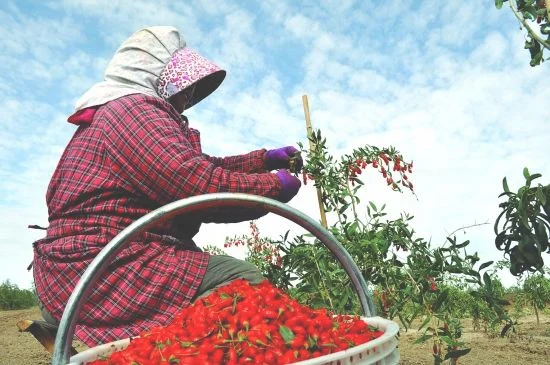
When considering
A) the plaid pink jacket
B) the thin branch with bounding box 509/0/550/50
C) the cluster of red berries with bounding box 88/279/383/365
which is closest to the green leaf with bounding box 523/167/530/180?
the thin branch with bounding box 509/0/550/50

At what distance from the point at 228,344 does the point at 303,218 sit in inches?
18.1

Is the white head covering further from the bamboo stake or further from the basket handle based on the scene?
the basket handle

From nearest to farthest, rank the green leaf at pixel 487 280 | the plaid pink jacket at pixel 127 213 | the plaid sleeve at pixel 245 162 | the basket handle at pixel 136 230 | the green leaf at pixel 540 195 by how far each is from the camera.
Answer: the basket handle at pixel 136 230
the plaid pink jacket at pixel 127 213
the green leaf at pixel 487 280
the plaid sleeve at pixel 245 162
the green leaf at pixel 540 195

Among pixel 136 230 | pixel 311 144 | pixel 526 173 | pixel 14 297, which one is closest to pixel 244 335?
pixel 136 230

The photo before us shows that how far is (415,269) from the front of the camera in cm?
251

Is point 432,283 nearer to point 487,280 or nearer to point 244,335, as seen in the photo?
A: point 487,280

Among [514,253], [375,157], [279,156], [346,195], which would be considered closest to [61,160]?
[279,156]

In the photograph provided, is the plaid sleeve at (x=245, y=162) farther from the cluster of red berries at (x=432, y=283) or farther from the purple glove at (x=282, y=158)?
the cluster of red berries at (x=432, y=283)

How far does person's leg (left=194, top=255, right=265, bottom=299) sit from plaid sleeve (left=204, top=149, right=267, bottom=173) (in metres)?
0.97

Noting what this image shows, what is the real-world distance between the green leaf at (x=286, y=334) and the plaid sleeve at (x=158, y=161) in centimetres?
73

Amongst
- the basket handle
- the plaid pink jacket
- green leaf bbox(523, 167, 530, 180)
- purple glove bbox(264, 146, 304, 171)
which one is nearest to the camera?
the basket handle

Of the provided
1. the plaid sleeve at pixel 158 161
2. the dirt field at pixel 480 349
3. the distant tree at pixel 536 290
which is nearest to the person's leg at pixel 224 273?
the plaid sleeve at pixel 158 161

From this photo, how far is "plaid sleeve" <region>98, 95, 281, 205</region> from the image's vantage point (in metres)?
1.81

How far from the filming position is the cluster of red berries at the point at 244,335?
3.70ft
